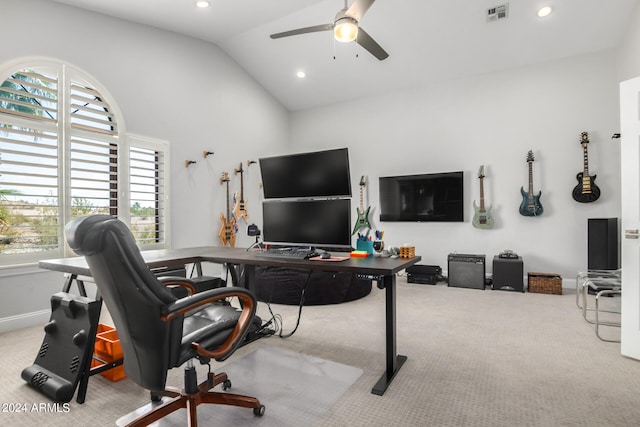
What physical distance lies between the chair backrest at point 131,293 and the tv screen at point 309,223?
115cm

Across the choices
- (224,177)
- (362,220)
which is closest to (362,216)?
(362,220)

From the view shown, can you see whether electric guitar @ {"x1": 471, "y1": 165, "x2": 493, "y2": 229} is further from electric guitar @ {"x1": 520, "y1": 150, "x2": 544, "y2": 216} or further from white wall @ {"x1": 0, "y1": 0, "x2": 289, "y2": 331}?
white wall @ {"x1": 0, "y1": 0, "x2": 289, "y2": 331}

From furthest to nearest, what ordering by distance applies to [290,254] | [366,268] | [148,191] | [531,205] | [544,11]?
[531,205]
[148,191]
[544,11]
[290,254]
[366,268]

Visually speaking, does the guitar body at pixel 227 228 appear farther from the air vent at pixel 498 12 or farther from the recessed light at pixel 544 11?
the recessed light at pixel 544 11

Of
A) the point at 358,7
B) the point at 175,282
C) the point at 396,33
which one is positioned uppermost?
the point at 396,33

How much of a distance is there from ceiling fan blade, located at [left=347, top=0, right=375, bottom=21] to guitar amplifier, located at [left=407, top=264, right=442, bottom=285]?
3.54 m

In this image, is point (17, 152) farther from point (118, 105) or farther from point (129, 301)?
point (129, 301)

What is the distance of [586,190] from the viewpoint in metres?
4.27

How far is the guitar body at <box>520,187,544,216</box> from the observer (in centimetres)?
461

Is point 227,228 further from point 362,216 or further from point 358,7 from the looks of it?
point 358,7

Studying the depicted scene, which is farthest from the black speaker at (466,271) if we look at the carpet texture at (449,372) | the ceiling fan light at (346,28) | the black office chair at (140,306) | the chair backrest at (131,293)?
the chair backrest at (131,293)

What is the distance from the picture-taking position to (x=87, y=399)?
73.7 inches

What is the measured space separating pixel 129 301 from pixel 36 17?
3602mm

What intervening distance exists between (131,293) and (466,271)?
14.8 ft
